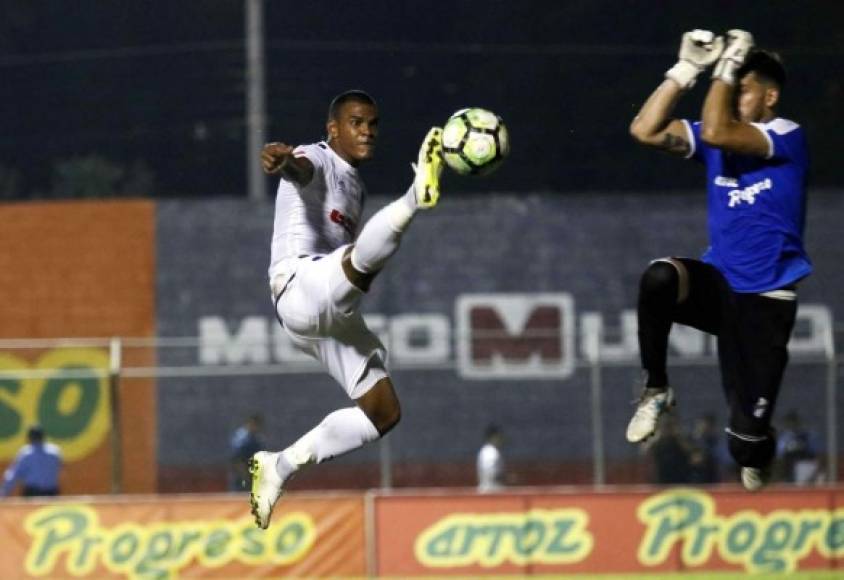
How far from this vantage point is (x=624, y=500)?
20.1 metres

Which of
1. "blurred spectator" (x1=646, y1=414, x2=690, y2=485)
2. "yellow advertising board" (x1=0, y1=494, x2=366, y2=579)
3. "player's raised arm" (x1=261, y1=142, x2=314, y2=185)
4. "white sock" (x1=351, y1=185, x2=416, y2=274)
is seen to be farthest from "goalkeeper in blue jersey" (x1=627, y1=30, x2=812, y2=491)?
"blurred spectator" (x1=646, y1=414, x2=690, y2=485)

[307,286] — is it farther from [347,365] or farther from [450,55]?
[450,55]

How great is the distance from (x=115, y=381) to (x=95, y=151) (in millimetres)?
8644

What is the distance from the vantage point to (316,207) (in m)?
11.1

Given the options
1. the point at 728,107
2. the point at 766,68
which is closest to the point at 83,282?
the point at 766,68

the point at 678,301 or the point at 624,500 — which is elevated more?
the point at 678,301

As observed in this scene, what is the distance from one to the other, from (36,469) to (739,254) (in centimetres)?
1335

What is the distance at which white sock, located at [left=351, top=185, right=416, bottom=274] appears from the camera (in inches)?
410

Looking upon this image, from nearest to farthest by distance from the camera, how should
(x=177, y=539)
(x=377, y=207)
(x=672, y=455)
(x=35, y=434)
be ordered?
1. (x=177, y=539)
2. (x=35, y=434)
3. (x=672, y=455)
4. (x=377, y=207)

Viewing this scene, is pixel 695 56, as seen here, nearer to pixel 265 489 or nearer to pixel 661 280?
pixel 661 280

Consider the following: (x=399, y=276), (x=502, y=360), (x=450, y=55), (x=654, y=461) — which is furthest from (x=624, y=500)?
(x=450, y=55)

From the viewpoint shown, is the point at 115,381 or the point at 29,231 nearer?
the point at 115,381

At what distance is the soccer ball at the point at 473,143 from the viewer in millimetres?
10297

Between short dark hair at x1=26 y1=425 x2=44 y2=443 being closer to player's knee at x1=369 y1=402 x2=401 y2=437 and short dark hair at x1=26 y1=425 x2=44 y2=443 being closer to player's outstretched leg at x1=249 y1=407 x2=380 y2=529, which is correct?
player's outstretched leg at x1=249 y1=407 x2=380 y2=529
